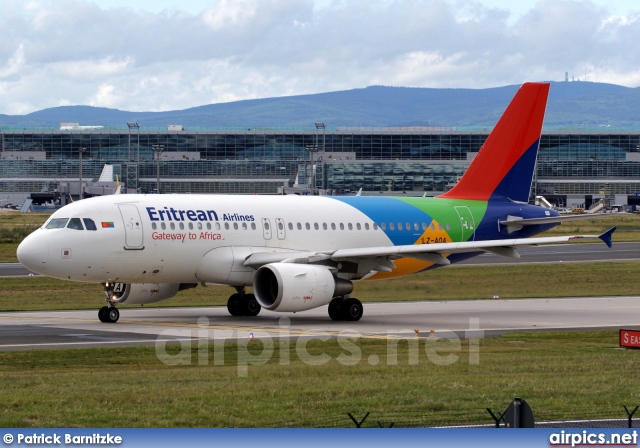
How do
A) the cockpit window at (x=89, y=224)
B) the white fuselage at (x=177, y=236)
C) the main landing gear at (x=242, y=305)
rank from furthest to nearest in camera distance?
the main landing gear at (x=242, y=305), the cockpit window at (x=89, y=224), the white fuselage at (x=177, y=236)

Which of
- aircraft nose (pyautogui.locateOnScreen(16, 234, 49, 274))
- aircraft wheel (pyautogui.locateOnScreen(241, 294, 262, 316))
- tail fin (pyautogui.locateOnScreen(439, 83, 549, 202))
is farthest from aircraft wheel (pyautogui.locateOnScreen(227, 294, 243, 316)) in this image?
tail fin (pyautogui.locateOnScreen(439, 83, 549, 202))

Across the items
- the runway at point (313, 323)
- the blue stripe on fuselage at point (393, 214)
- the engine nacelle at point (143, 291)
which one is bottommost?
the runway at point (313, 323)

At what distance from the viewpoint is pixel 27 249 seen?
3600cm

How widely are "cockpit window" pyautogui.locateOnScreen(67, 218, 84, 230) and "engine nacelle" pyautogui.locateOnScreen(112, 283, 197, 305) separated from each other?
3.65 meters

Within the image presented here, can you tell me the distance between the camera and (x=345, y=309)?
130ft

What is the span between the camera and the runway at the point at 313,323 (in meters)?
32.6

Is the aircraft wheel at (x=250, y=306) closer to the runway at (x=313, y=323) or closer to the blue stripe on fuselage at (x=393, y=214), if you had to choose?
the runway at (x=313, y=323)

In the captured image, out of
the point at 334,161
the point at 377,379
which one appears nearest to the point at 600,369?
the point at 377,379

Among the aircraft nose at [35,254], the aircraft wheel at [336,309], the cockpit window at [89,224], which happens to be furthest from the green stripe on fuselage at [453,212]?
the aircraft nose at [35,254]

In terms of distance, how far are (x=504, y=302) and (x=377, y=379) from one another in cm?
2594

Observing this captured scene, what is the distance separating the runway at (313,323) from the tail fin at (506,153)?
473 cm

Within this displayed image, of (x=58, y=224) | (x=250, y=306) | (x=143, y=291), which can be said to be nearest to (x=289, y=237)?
(x=250, y=306)

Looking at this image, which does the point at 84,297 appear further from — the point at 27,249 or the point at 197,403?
the point at 197,403

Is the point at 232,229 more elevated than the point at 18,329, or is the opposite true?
the point at 232,229
